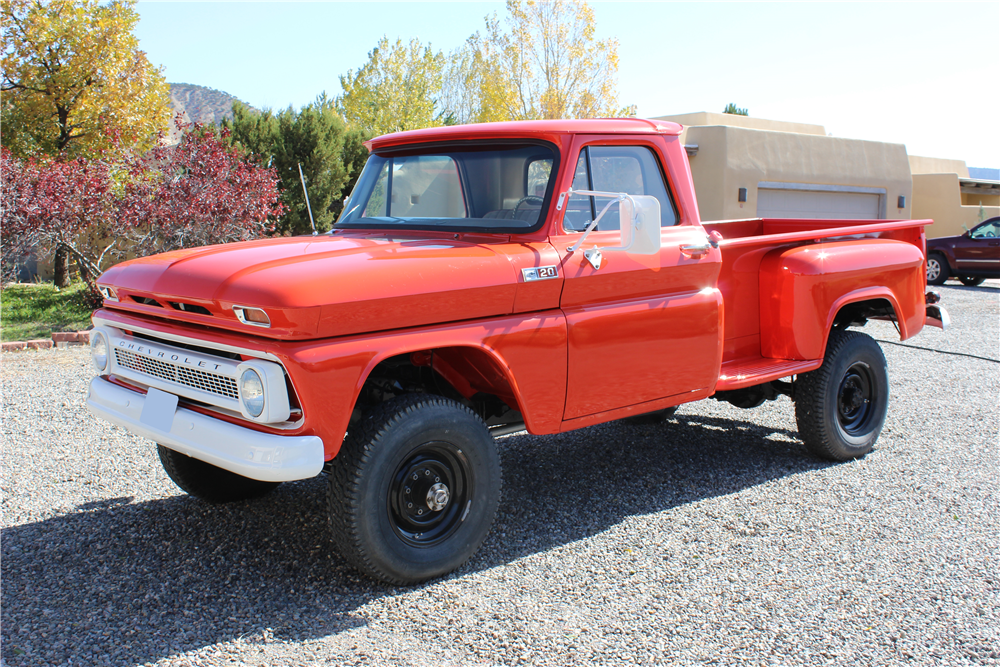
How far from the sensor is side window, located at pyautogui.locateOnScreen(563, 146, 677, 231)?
13.0ft

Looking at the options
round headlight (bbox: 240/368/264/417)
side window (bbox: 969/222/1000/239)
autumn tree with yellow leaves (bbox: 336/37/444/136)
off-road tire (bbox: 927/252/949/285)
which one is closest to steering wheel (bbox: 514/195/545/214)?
round headlight (bbox: 240/368/264/417)

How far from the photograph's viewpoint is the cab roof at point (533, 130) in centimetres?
392

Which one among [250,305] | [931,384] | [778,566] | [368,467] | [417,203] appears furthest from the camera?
[931,384]

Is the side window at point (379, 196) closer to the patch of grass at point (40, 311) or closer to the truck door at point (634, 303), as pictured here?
the truck door at point (634, 303)

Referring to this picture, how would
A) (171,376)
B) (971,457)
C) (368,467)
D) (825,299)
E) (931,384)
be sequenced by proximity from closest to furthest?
1. (368,467)
2. (171,376)
3. (825,299)
4. (971,457)
5. (931,384)

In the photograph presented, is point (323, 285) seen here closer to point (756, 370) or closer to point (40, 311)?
point (756, 370)

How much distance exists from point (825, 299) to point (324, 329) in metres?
3.28

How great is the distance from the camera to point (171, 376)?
3.44 meters

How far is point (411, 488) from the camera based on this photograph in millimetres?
3445

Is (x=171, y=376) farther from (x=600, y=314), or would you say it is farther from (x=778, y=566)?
(x=778, y=566)

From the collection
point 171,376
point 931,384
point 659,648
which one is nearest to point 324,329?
point 171,376

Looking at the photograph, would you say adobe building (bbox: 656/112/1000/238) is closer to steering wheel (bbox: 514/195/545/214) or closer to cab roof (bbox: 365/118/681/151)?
cab roof (bbox: 365/118/681/151)

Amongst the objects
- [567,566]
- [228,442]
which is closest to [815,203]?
[567,566]

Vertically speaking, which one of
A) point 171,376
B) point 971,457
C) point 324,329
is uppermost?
point 324,329
